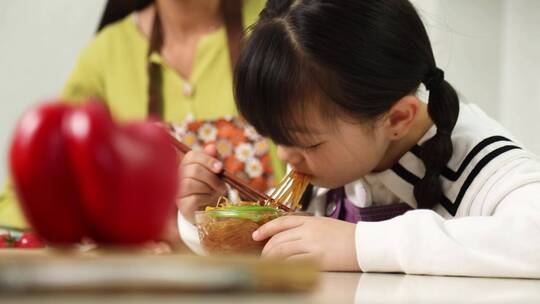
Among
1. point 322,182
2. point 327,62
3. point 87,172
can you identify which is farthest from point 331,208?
point 87,172

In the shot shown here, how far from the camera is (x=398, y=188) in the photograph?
3.19 feet

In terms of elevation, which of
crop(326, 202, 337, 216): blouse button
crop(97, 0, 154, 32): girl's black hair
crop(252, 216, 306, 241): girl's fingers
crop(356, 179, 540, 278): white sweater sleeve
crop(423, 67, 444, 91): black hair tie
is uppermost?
crop(97, 0, 154, 32): girl's black hair

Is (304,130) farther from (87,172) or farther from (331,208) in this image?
(87,172)

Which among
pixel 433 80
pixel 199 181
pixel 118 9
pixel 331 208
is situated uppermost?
pixel 118 9

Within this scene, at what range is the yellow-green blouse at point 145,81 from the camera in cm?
164

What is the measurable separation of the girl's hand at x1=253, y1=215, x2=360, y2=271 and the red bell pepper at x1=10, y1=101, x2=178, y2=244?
1.37 feet

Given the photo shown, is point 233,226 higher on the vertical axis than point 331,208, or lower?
higher

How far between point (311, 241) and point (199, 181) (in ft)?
0.91

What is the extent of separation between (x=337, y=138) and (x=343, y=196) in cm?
Answer: 25

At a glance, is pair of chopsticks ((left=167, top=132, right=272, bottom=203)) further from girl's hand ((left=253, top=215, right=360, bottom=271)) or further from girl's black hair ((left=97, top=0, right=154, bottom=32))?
girl's black hair ((left=97, top=0, right=154, bottom=32))

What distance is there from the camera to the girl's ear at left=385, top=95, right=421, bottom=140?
889mm

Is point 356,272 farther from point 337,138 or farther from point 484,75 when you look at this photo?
point 484,75

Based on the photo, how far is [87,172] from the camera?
275 millimetres

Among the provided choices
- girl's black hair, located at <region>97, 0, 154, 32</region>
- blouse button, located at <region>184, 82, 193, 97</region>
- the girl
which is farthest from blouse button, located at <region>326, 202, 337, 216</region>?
girl's black hair, located at <region>97, 0, 154, 32</region>
